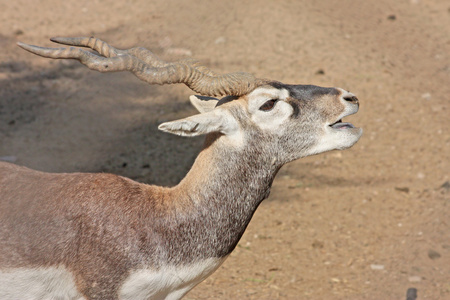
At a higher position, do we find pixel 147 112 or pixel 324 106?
pixel 324 106

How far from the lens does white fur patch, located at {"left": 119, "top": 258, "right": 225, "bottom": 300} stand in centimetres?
437

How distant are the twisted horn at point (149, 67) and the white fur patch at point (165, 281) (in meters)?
1.41

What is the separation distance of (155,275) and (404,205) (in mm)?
5206

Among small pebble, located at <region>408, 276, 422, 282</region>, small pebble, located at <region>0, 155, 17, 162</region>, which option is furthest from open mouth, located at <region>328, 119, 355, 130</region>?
small pebble, located at <region>0, 155, 17, 162</region>

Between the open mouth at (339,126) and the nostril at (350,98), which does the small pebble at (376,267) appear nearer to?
the open mouth at (339,126)

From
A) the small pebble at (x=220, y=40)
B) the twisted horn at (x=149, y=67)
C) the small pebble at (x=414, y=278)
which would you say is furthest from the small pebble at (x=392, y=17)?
the twisted horn at (x=149, y=67)

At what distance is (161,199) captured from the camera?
15.6 ft

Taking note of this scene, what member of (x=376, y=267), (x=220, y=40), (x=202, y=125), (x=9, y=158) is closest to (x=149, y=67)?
(x=202, y=125)

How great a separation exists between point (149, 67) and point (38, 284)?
1.85 meters

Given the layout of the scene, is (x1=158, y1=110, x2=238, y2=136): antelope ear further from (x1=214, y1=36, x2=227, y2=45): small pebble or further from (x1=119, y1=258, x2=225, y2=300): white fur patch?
(x1=214, y1=36, x2=227, y2=45): small pebble

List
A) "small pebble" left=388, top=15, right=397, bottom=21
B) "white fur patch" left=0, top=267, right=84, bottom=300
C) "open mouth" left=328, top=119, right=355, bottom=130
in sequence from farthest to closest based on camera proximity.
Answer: "small pebble" left=388, top=15, right=397, bottom=21 < "open mouth" left=328, top=119, right=355, bottom=130 < "white fur patch" left=0, top=267, right=84, bottom=300

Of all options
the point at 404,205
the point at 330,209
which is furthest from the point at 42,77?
the point at 404,205

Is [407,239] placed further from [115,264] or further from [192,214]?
[115,264]

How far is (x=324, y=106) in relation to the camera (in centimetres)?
499
